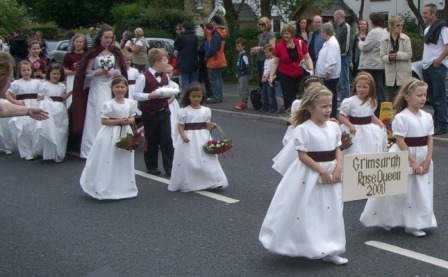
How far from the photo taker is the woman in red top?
494 inches

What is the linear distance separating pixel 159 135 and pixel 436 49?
16.5 feet

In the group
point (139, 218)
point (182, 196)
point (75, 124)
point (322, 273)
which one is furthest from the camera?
point (75, 124)

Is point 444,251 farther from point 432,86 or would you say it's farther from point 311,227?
point 432,86

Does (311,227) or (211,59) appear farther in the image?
(211,59)

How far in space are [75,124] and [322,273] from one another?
251 inches

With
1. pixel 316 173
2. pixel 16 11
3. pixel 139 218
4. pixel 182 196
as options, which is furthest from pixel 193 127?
pixel 16 11

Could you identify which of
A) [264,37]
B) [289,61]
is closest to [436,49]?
[289,61]

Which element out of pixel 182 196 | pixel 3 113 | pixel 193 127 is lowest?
pixel 182 196

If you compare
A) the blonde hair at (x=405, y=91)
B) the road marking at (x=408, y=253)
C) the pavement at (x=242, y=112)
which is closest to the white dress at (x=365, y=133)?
the blonde hair at (x=405, y=91)

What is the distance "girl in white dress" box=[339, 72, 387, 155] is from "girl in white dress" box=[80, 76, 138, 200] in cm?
264

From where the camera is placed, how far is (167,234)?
6.79m

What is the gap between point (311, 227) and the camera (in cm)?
553

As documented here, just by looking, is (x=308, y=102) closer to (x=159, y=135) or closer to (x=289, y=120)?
(x=289, y=120)

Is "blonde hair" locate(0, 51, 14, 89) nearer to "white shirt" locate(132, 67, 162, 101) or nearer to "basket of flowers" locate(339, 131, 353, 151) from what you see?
"white shirt" locate(132, 67, 162, 101)
